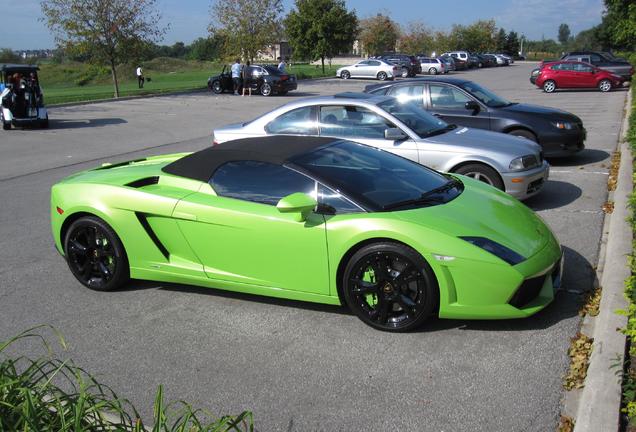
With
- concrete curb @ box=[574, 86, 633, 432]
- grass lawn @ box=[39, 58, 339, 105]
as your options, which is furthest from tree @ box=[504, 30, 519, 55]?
concrete curb @ box=[574, 86, 633, 432]

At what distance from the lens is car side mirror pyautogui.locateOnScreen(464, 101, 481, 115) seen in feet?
35.4

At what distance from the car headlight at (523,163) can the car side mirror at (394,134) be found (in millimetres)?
1390

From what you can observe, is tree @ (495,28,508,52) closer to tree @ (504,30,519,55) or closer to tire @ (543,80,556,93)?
tree @ (504,30,519,55)

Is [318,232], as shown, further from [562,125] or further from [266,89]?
[266,89]

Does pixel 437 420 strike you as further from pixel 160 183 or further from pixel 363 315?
pixel 160 183

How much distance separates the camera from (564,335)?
4.55 m

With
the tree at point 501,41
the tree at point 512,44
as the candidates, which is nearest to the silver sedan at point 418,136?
the tree at point 501,41

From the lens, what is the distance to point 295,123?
871 centimetres

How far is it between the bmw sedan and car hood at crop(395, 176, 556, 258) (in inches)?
224

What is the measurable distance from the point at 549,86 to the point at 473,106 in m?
22.0

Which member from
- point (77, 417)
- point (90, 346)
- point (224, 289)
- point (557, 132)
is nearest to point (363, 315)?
point (224, 289)

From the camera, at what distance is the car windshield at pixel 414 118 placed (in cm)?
846

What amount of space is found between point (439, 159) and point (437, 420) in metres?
5.06

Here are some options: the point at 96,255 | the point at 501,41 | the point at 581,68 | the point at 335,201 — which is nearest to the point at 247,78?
the point at 581,68
